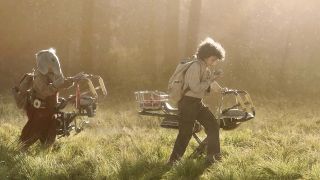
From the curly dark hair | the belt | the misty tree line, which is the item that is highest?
the curly dark hair

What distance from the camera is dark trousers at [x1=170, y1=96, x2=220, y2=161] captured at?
8.70 metres

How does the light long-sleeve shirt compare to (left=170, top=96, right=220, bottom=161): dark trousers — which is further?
(left=170, top=96, right=220, bottom=161): dark trousers

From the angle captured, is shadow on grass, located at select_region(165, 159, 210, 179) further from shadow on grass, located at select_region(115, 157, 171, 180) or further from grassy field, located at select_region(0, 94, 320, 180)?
shadow on grass, located at select_region(115, 157, 171, 180)

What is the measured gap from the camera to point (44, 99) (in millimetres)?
9828

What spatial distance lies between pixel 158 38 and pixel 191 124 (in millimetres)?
24155

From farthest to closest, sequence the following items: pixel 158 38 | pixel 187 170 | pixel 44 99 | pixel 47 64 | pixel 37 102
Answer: pixel 158 38 < pixel 44 99 < pixel 37 102 < pixel 47 64 < pixel 187 170

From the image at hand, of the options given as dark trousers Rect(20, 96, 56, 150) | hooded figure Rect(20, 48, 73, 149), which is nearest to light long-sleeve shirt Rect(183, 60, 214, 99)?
hooded figure Rect(20, 48, 73, 149)

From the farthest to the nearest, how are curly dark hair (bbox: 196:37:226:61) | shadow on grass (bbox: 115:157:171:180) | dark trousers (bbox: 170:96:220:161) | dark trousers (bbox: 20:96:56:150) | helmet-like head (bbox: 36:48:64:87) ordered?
dark trousers (bbox: 20:96:56:150), helmet-like head (bbox: 36:48:64:87), dark trousers (bbox: 170:96:220:161), curly dark hair (bbox: 196:37:226:61), shadow on grass (bbox: 115:157:171:180)

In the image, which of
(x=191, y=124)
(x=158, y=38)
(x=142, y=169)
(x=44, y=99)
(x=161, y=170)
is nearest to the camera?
(x=161, y=170)

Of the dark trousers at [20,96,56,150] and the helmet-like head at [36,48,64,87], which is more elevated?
the helmet-like head at [36,48,64,87]

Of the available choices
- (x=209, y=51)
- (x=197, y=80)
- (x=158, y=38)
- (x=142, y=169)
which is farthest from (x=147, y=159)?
(x=158, y=38)

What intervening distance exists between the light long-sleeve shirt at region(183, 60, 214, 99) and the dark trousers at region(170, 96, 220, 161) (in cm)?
12

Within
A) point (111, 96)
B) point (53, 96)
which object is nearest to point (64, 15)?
point (111, 96)

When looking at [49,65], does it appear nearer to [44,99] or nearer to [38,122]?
[44,99]
